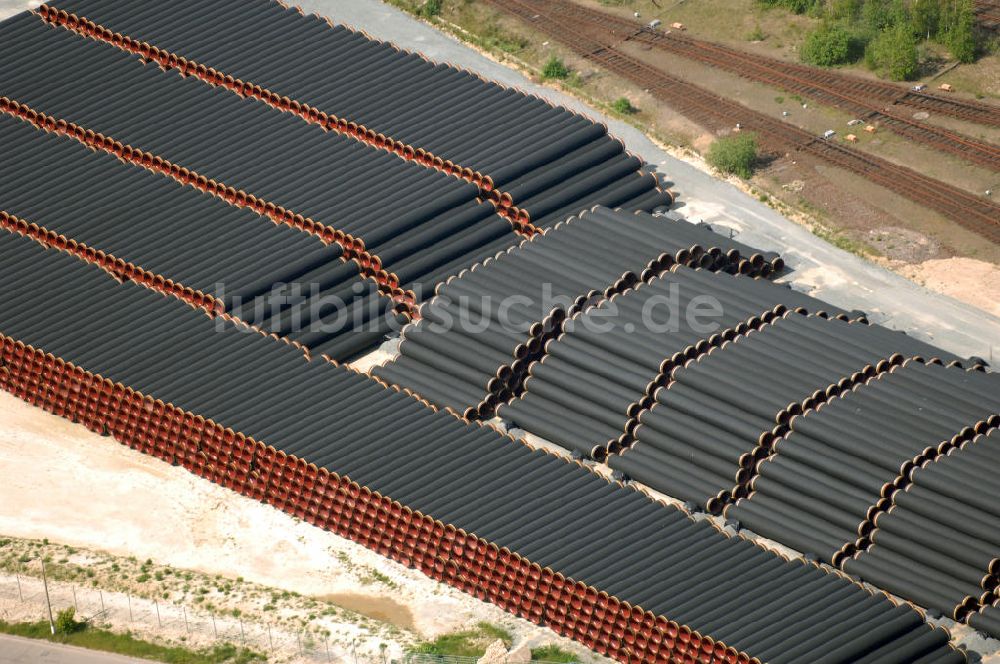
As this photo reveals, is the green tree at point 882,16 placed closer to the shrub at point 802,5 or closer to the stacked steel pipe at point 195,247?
the shrub at point 802,5

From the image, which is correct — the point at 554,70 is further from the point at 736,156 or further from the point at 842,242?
the point at 842,242

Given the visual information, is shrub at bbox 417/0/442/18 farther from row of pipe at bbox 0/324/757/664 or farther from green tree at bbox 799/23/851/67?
row of pipe at bbox 0/324/757/664

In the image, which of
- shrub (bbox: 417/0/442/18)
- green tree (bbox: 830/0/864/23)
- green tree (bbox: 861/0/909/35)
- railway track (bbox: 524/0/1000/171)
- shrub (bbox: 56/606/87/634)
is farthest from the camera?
shrub (bbox: 417/0/442/18)

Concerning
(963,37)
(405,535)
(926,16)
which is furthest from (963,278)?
(405,535)

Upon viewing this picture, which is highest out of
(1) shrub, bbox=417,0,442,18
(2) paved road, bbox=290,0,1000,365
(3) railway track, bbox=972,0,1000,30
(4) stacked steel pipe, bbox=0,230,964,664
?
(3) railway track, bbox=972,0,1000,30

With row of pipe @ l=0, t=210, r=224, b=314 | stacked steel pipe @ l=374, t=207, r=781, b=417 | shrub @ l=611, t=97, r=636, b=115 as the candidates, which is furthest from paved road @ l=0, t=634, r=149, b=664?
shrub @ l=611, t=97, r=636, b=115

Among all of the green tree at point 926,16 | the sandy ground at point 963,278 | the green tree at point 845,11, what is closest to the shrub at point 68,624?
the sandy ground at point 963,278
